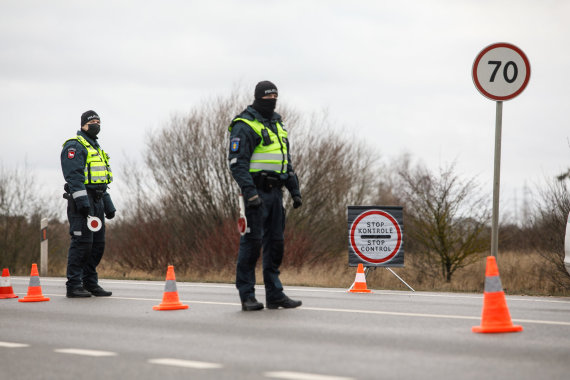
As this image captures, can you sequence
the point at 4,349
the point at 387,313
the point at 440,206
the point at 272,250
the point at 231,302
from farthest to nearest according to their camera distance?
the point at 440,206 < the point at 231,302 < the point at 272,250 < the point at 387,313 < the point at 4,349

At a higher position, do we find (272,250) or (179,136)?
(179,136)

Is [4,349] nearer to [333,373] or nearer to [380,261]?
[333,373]

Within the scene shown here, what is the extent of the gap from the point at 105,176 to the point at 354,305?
393 cm

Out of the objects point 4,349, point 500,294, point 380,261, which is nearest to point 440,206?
point 380,261

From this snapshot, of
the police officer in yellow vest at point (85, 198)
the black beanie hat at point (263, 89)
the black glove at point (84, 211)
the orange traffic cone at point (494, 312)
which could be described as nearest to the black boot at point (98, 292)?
the police officer in yellow vest at point (85, 198)

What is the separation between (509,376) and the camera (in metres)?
4.73

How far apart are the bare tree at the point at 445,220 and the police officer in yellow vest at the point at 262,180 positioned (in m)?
11.6

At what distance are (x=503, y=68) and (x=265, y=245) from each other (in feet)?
11.6

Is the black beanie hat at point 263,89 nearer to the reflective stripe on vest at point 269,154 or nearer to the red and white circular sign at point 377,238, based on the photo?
the reflective stripe on vest at point 269,154

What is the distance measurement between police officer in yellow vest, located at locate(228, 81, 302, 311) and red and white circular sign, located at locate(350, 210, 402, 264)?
5.03 meters

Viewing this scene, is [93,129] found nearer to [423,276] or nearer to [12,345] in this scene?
[12,345]

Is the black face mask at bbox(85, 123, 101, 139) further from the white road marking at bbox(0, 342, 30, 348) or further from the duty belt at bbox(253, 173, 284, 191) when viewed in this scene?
the white road marking at bbox(0, 342, 30, 348)

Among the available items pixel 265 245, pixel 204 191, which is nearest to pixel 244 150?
pixel 265 245

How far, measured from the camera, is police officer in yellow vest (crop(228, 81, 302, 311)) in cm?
819
